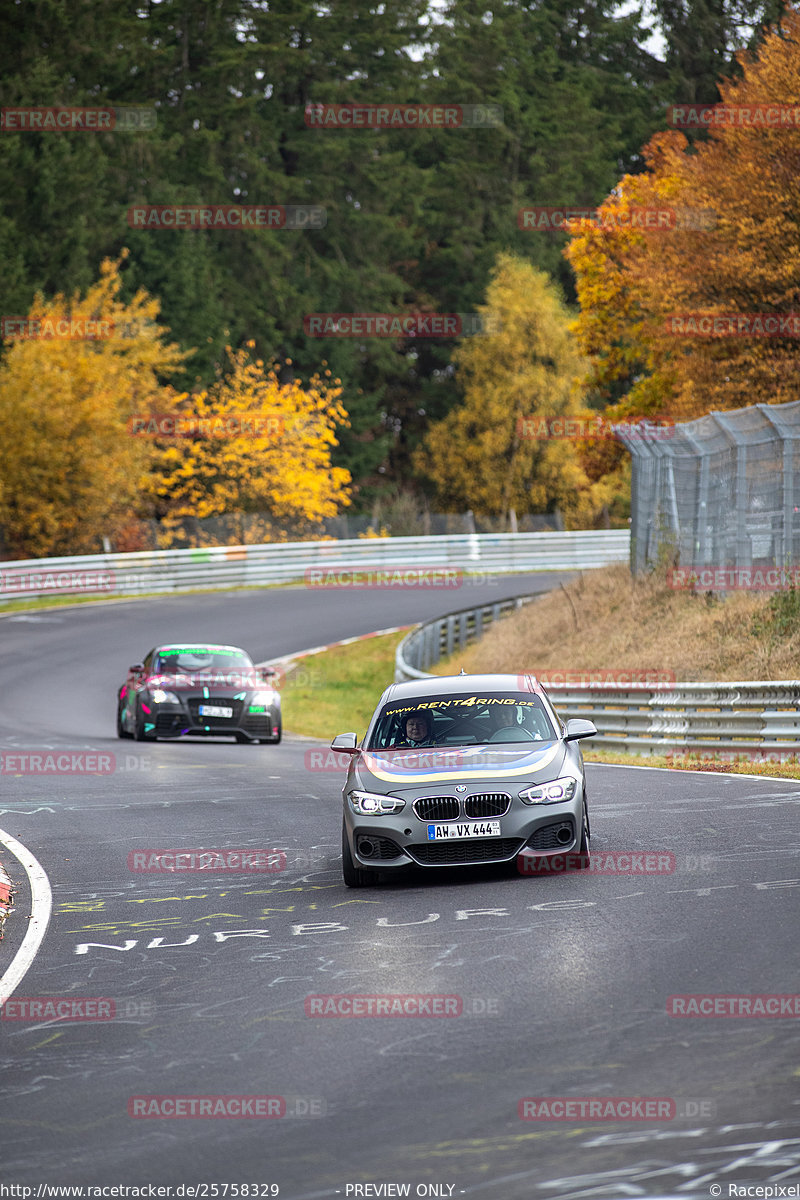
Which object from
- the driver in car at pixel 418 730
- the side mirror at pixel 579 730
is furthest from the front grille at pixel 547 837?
the driver in car at pixel 418 730

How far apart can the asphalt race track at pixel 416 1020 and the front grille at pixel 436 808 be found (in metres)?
0.54

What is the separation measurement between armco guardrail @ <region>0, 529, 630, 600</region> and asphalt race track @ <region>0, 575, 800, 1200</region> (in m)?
29.0

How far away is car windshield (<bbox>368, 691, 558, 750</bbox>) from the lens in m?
11.6

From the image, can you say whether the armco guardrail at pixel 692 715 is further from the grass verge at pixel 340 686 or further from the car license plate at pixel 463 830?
the car license plate at pixel 463 830

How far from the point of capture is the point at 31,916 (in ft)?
35.1

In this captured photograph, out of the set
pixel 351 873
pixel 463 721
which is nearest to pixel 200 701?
pixel 463 721

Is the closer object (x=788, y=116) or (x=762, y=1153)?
(x=762, y=1153)

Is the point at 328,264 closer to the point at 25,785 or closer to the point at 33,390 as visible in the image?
the point at 33,390

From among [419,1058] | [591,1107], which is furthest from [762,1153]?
[419,1058]

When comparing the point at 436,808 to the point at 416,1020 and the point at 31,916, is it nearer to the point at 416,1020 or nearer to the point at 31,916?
the point at 31,916

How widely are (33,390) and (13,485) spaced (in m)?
2.99

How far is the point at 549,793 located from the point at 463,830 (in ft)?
2.09

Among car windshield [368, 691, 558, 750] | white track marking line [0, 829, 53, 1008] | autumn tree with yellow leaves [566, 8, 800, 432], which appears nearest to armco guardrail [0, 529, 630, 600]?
autumn tree with yellow leaves [566, 8, 800, 432]

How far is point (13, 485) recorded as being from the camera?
48062 millimetres
